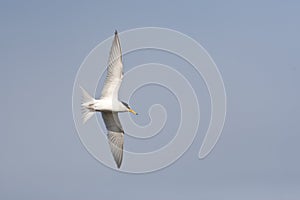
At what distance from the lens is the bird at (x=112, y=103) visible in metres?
23.3

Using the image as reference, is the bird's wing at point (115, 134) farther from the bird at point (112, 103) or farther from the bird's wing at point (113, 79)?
the bird's wing at point (113, 79)

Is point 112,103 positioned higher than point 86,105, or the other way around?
point 112,103

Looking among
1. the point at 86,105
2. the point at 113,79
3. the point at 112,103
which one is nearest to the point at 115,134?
the point at 112,103

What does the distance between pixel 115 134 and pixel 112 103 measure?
142cm

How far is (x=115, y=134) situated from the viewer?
24578 millimetres

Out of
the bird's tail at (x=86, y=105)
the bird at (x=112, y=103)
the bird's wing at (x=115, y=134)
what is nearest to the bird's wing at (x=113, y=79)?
the bird at (x=112, y=103)

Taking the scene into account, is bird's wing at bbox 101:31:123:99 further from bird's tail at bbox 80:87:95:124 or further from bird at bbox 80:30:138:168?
bird's tail at bbox 80:87:95:124

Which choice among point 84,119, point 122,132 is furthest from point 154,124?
point 84,119

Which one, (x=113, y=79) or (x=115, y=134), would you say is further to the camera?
(x=115, y=134)

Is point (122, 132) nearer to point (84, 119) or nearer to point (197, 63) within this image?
point (84, 119)

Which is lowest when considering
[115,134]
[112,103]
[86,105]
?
[115,134]

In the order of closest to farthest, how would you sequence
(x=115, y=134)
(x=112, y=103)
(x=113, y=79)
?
(x=112, y=103) → (x=113, y=79) → (x=115, y=134)

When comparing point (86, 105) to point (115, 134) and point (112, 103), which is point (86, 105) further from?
point (115, 134)

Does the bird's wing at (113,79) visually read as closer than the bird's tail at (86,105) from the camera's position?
No
